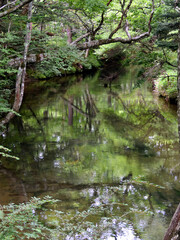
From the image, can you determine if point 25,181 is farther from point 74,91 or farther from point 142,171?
point 74,91

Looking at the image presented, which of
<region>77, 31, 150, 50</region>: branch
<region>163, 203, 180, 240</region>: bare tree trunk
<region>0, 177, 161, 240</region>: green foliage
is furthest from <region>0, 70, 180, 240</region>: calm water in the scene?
<region>77, 31, 150, 50</region>: branch

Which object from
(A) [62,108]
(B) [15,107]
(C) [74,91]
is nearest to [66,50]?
(B) [15,107]

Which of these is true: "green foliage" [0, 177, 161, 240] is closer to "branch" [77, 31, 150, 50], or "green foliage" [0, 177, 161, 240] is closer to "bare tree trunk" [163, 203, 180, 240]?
"bare tree trunk" [163, 203, 180, 240]

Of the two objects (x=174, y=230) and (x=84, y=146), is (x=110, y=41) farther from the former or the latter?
(x=174, y=230)

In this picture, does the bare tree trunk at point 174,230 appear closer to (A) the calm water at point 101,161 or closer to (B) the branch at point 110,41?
(A) the calm water at point 101,161

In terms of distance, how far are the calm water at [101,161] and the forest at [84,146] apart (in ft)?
0.07

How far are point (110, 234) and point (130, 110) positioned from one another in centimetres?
863

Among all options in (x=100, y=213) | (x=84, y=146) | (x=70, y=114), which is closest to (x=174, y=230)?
(x=100, y=213)

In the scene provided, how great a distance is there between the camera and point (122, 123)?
966cm

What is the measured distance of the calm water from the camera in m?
4.13

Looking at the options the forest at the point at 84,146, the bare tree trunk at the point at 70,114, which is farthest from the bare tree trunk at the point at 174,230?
the bare tree trunk at the point at 70,114

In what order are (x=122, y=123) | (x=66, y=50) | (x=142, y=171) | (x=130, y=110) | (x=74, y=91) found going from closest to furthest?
(x=142, y=171) < (x=66, y=50) < (x=122, y=123) < (x=130, y=110) < (x=74, y=91)

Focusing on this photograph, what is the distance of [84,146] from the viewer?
Result: 7.28 metres

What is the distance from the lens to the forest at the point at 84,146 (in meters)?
3.50
